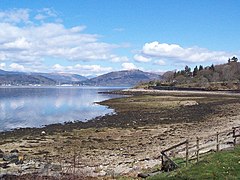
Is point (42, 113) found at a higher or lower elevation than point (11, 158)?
lower

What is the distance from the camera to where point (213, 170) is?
14.2 meters

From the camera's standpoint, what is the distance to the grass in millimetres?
13609

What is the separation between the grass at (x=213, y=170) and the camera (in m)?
13.6

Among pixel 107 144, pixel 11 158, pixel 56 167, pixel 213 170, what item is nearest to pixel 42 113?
pixel 107 144

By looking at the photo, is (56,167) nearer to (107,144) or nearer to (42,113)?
(107,144)

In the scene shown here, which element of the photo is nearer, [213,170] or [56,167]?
[213,170]

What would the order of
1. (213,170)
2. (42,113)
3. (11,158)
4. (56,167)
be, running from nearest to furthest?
1. (213,170)
2. (56,167)
3. (11,158)
4. (42,113)

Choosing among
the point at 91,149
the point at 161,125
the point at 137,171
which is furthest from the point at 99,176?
the point at 161,125

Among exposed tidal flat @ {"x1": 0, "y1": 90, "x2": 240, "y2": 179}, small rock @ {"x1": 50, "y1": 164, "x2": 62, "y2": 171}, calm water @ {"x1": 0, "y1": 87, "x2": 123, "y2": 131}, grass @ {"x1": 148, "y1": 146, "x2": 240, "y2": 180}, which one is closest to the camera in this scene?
grass @ {"x1": 148, "y1": 146, "x2": 240, "y2": 180}

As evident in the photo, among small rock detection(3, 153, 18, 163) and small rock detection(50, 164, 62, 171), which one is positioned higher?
small rock detection(50, 164, 62, 171)

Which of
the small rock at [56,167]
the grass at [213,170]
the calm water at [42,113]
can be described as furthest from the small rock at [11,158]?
the calm water at [42,113]

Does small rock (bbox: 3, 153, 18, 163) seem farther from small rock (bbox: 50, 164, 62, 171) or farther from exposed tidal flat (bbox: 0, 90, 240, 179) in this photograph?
small rock (bbox: 50, 164, 62, 171)

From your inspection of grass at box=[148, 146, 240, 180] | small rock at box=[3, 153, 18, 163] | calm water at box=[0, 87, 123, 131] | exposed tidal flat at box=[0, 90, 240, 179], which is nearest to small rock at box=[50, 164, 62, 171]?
exposed tidal flat at box=[0, 90, 240, 179]

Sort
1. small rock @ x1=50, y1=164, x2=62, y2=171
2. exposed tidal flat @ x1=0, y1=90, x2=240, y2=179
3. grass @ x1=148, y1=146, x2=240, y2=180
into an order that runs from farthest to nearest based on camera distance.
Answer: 1. exposed tidal flat @ x1=0, y1=90, x2=240, y2=179
2. small rock @ x1=50, y1=164, x2=62, y2=171
3. grass @ x1=148, y1=146, x2=240, y2=180
